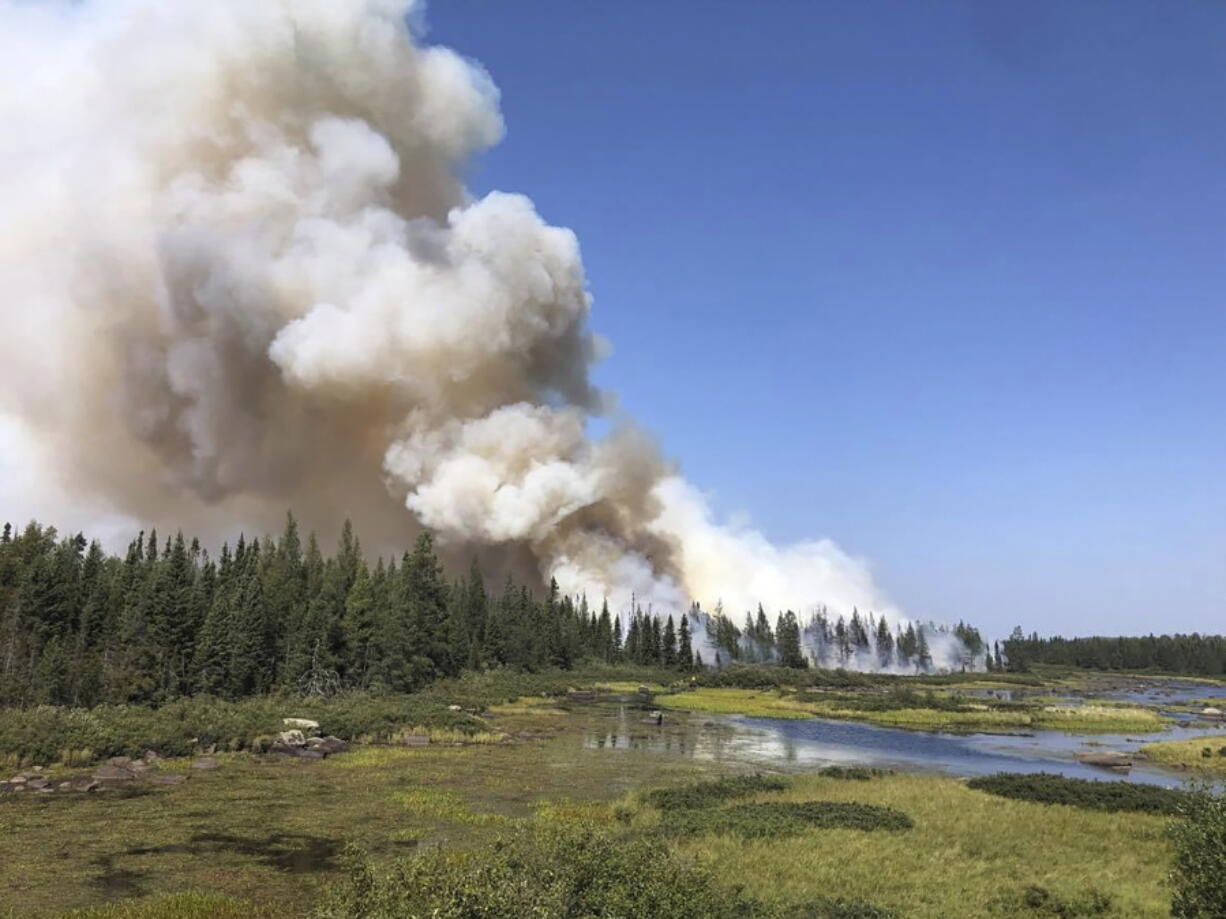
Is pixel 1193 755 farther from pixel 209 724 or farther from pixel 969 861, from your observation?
pixel 209 724

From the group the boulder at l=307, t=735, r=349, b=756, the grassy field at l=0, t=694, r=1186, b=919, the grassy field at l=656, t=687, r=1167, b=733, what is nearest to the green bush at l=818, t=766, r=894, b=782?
the grassy field at l=0, t=694, r=1186, b=919

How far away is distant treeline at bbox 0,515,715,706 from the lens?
7688cm

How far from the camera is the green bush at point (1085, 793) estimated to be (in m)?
35.6

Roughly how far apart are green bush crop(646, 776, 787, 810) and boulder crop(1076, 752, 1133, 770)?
3149 centimetres

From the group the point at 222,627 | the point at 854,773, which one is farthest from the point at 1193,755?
the point at 222,627

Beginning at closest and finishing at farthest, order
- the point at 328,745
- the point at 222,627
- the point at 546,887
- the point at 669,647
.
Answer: the point at 546,887, the point at 328,745, the point at 222,627, the point at 669,647

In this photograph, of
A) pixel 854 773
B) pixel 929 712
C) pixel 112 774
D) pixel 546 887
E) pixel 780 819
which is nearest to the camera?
pixel 546 887

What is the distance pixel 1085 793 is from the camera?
38250 mm

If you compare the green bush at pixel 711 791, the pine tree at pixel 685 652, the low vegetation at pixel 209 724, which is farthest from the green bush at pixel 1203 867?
the pine tree at pixel 685 652

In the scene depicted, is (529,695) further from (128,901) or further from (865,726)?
(128,901)

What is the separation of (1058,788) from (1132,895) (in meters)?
19.3

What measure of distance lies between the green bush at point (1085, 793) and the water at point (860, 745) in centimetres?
1163

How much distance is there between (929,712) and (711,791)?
74688mm

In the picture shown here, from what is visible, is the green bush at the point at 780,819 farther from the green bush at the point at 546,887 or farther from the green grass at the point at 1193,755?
the green grass at the point at 1193,755
